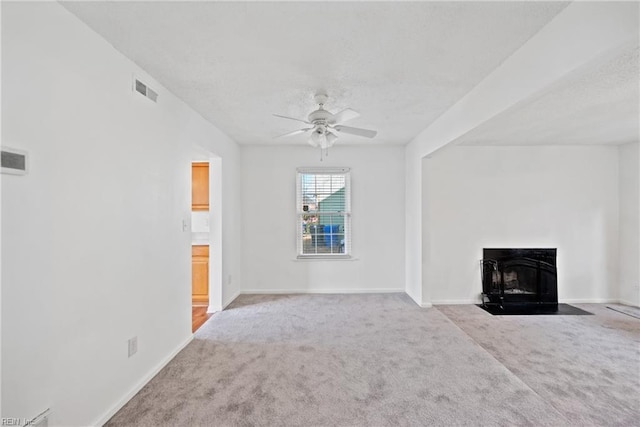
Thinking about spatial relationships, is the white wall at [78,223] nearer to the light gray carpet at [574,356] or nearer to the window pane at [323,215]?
the window pane at [323,215]

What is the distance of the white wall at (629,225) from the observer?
15.3 feet

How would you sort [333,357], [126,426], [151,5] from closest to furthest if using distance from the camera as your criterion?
[151,5]
[126,426]
[333,357]

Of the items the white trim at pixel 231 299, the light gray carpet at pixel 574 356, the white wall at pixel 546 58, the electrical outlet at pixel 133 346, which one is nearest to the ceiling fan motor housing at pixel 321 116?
the white wall at pixel 546 58

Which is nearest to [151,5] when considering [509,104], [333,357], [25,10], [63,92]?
[25,10]

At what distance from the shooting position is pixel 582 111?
10.7 feet

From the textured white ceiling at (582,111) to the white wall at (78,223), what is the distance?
290 centimetres

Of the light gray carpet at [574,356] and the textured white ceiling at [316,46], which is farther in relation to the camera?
the light gray carpet at [574,356]

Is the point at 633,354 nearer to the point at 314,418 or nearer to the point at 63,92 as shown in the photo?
the point at 314,418

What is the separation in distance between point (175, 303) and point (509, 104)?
3.42 meters

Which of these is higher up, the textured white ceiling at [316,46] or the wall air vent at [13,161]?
the textured white ceiling at [316,46]

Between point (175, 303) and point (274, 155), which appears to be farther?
point (274, 155)

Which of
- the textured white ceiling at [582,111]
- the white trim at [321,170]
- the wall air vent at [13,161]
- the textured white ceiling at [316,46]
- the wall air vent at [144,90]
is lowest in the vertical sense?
the wall air vent at [13,161]

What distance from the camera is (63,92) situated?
5.58 feet

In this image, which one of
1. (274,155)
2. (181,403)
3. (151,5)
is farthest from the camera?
(274,155)
